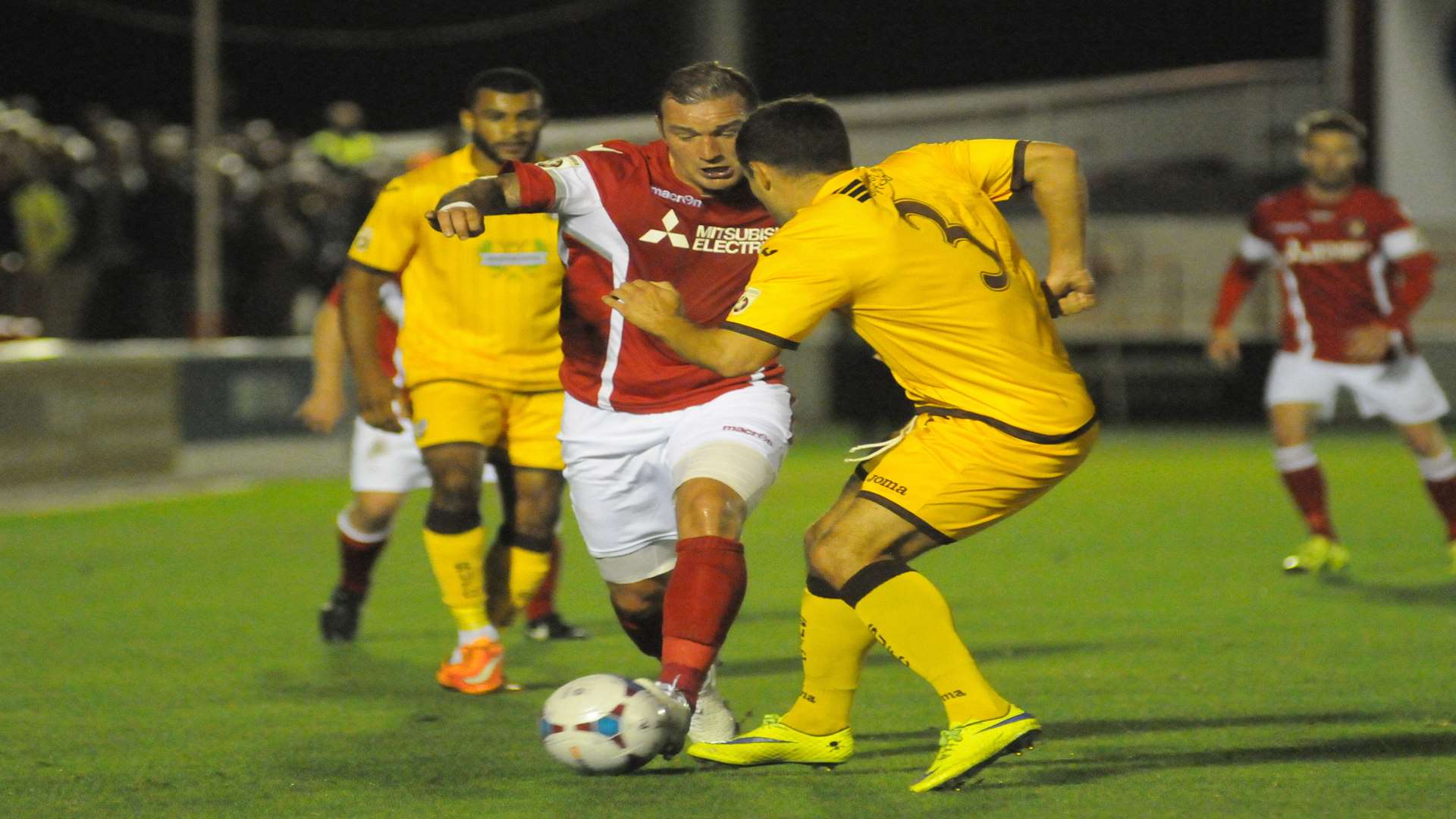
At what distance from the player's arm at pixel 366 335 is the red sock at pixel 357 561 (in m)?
0.91

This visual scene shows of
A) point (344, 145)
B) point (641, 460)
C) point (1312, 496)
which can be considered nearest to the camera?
point (641, 460)

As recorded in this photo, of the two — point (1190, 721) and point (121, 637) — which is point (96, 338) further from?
point (1190, 721)

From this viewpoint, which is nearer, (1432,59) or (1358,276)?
(1358,276)

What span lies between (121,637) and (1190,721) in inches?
165

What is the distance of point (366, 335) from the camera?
22.2ft

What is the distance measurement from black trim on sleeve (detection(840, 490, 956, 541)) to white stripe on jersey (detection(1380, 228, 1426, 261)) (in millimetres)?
5099

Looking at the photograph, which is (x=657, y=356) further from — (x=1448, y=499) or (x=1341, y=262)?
(x=1448, y=499)

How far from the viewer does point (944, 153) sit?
5250mm

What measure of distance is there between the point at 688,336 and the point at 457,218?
787mm

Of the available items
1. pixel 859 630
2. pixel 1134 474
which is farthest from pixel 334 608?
pixel 1134 474

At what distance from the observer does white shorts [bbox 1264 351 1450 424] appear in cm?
923

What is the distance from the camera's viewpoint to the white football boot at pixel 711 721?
552cm

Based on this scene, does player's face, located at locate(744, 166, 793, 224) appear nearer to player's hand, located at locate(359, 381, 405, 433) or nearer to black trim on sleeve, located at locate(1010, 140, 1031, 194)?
black trim on sleeve, located at locate(1010, 140, 1031, 194)

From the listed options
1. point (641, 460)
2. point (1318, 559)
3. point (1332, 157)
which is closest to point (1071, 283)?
point (641, 460)
